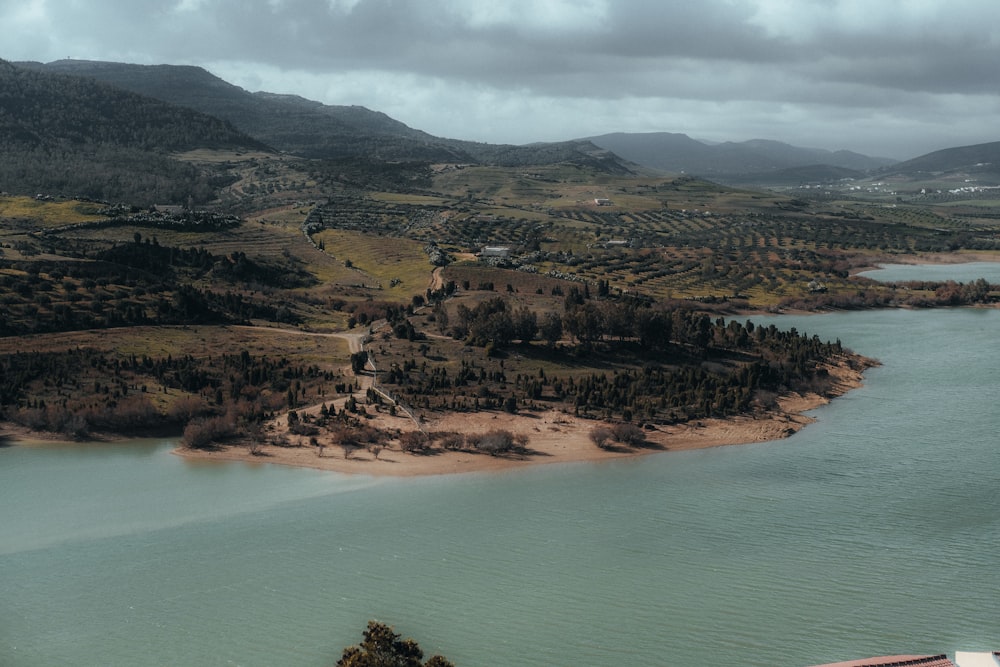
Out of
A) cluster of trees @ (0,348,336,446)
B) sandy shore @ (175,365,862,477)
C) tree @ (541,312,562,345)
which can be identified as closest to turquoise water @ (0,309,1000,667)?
sandy shore @ (175,365,862,477)

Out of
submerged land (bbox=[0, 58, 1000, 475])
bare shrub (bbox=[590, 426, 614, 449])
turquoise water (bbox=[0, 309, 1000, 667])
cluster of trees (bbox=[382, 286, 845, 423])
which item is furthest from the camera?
cluster of trees (bbox=[382, 286, 845, 423])

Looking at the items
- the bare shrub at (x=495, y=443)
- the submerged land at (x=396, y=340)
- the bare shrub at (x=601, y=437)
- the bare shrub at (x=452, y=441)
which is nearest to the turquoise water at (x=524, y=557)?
the bare shrub at (x=601, y=437)

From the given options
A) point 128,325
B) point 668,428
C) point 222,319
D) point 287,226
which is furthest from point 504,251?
point 668,428

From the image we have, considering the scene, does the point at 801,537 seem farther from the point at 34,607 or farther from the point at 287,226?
the point at 287,226

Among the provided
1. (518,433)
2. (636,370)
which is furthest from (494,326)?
(518,433)

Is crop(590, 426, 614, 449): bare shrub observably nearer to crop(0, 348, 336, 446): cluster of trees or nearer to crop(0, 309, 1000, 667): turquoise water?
crop(0, 309, 1000, 667): turquoise water

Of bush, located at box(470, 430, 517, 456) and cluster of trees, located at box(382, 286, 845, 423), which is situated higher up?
cluster of trees, located at box(382, 286, 845, 423)

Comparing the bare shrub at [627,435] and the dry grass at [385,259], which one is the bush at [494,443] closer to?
the bare shrub at [627,435]

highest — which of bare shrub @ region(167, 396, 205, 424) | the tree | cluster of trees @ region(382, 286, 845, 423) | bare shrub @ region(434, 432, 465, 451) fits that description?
the tree
